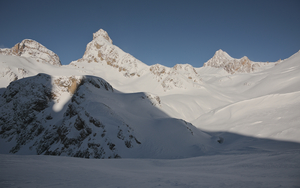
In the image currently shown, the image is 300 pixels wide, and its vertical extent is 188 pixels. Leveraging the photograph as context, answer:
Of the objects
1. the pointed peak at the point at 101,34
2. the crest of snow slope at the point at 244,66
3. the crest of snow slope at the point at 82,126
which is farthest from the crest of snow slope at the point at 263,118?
the crest of snow slope at the point at 244,66

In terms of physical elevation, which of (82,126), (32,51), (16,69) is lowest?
(82,126)

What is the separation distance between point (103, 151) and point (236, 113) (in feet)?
61.6

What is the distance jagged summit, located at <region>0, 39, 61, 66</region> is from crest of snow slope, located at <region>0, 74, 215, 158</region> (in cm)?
5176

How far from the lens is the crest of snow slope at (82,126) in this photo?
1389 cm

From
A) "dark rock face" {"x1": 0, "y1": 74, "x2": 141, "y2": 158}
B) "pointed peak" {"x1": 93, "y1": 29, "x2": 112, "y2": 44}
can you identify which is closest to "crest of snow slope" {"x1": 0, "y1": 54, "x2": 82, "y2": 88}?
"dark rock face" {"x1": 0, "y1": 74, "x2": 141, "y2": 158}

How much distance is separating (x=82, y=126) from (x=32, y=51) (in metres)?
71.6

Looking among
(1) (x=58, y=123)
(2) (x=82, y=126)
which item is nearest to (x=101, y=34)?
(1) (x=58, y=123)

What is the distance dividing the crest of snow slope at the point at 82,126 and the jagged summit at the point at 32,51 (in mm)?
51764

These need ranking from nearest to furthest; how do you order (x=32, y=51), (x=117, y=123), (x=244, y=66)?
(x=117, y=123), (x=32, y=51), (x=244, y=66)

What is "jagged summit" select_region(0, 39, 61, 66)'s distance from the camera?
63969mm

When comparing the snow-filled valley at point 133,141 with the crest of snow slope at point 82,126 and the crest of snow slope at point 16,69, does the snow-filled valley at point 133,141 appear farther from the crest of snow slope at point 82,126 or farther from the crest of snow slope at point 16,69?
the crest of snow slope at point 16,69

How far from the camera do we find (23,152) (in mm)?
17125

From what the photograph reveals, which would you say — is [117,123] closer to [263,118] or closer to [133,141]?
[133,141]

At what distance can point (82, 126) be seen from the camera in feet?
47.9
